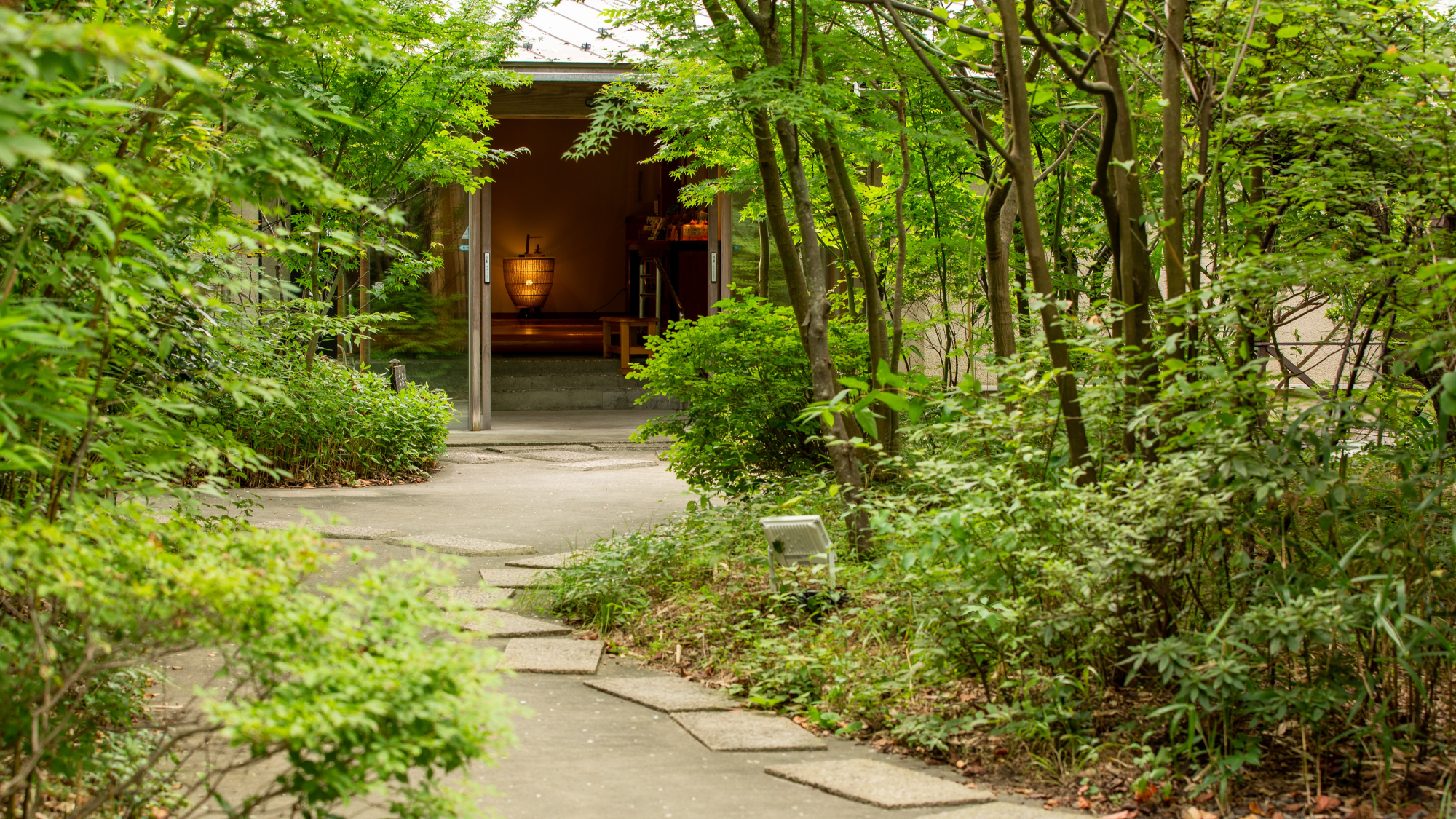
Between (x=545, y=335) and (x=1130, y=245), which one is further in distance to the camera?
(x=545, y=335)

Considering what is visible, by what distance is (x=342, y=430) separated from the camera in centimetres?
858

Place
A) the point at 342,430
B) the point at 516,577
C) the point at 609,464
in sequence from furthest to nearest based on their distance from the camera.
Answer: the point at 609,464
the point at 342,430
the point at 516,577

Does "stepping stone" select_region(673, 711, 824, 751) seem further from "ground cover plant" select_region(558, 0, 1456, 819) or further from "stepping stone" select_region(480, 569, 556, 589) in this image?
"stepping stone" select_region(480, 569, 556, 589)

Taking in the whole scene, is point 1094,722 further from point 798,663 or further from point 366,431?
point 366,431

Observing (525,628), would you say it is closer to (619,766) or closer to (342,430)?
(619,766)

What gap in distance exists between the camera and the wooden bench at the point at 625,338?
15.1 m

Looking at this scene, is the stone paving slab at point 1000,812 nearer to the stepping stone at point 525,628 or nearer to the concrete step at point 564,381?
the stepping stone at point 525,628

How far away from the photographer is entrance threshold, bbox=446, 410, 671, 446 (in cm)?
1152

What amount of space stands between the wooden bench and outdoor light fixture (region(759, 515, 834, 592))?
10093 millimetres

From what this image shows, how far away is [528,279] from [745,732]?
16.5m

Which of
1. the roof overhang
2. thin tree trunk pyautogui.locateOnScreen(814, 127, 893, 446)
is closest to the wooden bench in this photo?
the roof overhang

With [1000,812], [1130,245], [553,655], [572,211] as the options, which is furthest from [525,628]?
[572,211]

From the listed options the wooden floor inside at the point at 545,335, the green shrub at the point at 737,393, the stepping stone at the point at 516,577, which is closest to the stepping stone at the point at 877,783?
the stepping stone at the point at 516,577

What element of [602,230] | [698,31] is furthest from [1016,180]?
[602,230]
